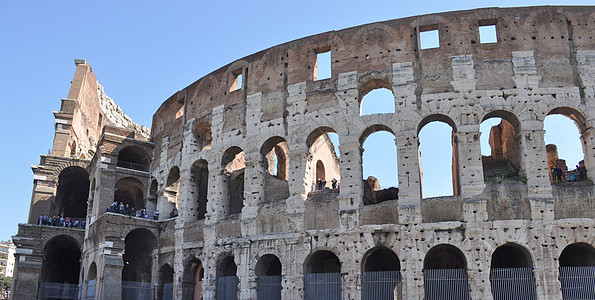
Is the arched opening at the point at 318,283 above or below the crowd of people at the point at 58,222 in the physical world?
below

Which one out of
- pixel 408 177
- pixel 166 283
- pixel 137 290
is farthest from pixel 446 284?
pixel 137 290

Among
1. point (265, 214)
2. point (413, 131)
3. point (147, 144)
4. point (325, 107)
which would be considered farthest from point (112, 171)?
point (413, 131)

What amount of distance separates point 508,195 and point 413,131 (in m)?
3.10

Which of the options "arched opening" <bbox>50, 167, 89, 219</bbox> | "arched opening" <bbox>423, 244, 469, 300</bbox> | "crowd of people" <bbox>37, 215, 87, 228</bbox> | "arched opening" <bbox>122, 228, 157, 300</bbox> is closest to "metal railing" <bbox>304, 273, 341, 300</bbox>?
"arched opening" <bbox>423, 244, 469, 300</bbox>

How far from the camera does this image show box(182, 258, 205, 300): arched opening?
1916cm

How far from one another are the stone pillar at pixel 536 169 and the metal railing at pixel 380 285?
4.01 metres

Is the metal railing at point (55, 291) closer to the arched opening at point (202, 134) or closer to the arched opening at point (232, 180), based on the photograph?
the arched opening at point (232, 180)

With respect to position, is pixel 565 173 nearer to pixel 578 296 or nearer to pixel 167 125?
pixel 578 296

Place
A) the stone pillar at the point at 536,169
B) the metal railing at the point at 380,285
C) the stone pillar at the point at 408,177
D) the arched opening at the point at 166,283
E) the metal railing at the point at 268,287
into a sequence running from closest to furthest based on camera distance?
the stone pillar at the point at 536,169 < the metal railing at the point at 380,285 < the stone pillar at the point at 408,177 < the metal railing at the point at 268,287 < the arched opening at the point at 166,283

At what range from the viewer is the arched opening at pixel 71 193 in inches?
1057

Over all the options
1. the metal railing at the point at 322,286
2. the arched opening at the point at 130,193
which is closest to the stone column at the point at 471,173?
the metal railing at the point at 322,286

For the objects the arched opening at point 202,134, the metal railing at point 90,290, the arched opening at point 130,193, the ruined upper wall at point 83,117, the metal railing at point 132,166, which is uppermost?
the ruined upper wall at point 83,117

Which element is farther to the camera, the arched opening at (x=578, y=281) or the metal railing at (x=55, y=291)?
the metal railing at (x=55, y=291)

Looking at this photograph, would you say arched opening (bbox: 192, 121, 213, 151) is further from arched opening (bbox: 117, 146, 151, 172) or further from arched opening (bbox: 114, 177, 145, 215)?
arched opening (bbox: 114, 177, 145, 215)
